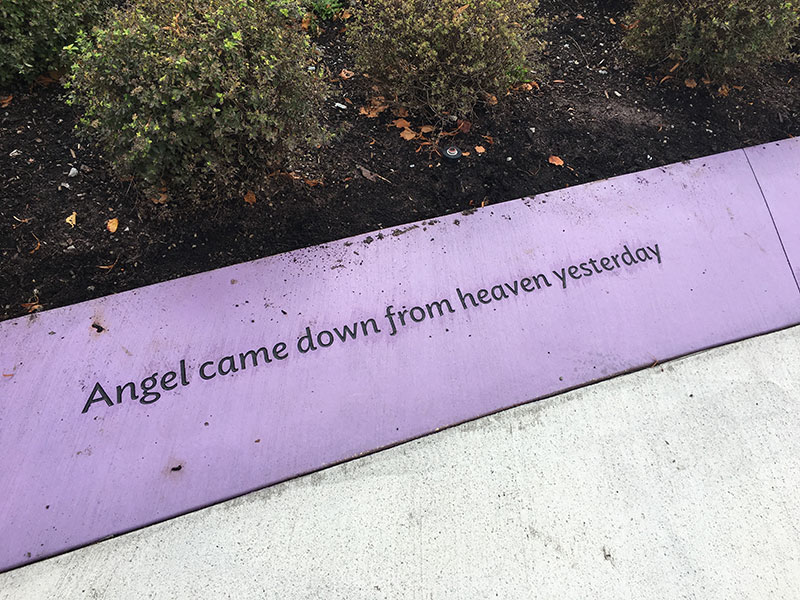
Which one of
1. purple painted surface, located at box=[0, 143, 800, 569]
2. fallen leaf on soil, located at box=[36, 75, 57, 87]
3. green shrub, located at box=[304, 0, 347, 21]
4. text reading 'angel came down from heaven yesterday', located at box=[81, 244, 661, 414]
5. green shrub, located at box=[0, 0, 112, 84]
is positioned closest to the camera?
purple painted surface, located at box=[0, 143, 800, 569]

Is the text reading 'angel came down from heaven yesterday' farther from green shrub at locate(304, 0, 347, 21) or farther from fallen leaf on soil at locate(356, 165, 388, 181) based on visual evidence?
green shrub at locate(304, 0, 347, 21)

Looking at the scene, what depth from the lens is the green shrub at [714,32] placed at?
A: 10.2ft

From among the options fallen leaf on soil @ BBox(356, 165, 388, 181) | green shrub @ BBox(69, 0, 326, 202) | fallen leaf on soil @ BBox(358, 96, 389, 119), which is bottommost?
fallen leaf on soil @ BBox(356, 165, 388, 181)

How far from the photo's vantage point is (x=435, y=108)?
127 inches

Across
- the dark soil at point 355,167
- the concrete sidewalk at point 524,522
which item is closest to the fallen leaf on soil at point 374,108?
the dark soil at point 355,167

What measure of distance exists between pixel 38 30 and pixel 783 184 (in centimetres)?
465

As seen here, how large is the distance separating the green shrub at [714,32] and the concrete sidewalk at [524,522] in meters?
2.37

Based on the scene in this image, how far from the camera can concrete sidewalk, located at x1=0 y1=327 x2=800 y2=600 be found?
73.5 inches

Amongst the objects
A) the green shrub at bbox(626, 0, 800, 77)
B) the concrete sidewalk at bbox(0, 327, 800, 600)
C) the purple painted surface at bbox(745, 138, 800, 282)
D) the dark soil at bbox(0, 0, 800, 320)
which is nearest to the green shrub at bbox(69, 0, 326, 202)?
the dark soil at bbox(0, 0, 800, 320)

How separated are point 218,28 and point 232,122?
1.47 ft

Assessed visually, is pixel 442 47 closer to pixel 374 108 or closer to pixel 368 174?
pixel 374 108

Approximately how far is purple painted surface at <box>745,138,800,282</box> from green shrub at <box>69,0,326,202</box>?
2.81 meters

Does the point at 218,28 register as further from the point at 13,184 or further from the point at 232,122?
the point at 13,184

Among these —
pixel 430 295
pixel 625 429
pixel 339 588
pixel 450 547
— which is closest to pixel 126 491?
pixel 339 588
